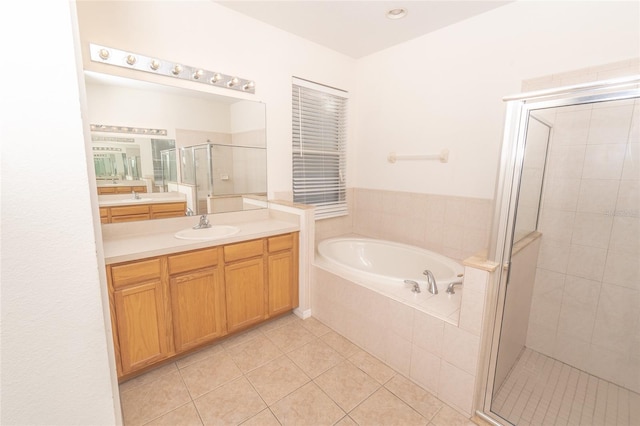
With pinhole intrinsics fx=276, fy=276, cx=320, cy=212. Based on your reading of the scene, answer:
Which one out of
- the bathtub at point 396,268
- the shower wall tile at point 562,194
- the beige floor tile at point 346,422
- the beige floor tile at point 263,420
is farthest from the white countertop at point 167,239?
the shower wall tile at point 562,194

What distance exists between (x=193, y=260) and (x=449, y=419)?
177 centimetres

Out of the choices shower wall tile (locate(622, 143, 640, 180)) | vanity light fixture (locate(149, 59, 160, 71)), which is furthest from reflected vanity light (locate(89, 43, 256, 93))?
shower wall tile (locate(622, 143, 640, 180))

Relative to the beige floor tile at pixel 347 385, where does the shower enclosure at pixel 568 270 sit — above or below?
above

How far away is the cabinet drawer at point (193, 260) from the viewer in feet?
5.79

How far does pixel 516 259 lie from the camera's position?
1605mm

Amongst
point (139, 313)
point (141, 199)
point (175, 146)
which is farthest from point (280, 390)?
point (175, 146)

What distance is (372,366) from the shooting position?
189cm

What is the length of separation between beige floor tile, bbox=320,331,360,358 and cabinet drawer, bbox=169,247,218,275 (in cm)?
105

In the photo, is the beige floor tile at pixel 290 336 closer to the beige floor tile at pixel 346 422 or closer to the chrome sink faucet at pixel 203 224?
the beige floor tile at pixel 346 422

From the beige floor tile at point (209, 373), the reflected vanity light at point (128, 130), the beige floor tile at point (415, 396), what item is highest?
the reflected vanity light at point (128, 130)

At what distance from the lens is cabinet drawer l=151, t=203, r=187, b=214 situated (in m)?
2.09

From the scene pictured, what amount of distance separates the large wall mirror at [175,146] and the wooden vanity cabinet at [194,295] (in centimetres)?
56

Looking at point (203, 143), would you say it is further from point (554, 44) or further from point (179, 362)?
point (554, 44)

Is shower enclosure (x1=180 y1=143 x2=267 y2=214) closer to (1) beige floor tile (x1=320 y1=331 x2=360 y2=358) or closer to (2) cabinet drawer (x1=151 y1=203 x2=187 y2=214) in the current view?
(2) cabinet drawer (x1=151 y1=203 x2=187 y2=214)
